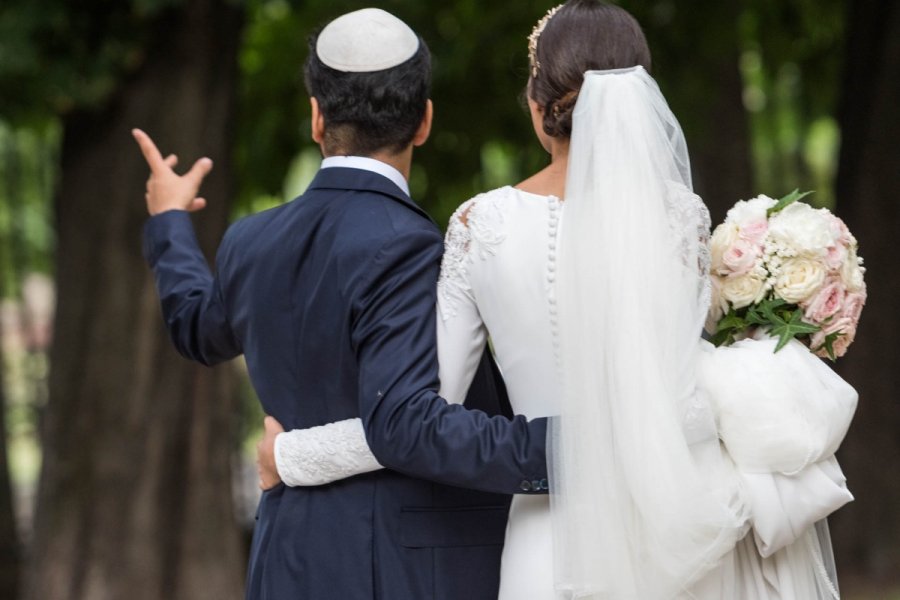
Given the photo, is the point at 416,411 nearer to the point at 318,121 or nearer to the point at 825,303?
the point at 318,121

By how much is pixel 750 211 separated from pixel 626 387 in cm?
63

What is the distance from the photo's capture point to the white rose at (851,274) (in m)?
3.00

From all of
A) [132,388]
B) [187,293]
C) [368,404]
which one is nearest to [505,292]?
[368,404]

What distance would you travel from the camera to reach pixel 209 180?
24.9 ft

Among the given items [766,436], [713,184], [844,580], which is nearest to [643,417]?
[766,436]

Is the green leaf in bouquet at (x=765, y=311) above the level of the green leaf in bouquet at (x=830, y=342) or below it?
above

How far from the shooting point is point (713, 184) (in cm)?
1084

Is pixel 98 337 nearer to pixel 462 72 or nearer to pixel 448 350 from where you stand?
pixel 462 72

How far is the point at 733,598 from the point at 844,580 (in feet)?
22.6

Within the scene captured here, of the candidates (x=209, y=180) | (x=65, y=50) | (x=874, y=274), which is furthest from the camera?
(x=874, y=274)

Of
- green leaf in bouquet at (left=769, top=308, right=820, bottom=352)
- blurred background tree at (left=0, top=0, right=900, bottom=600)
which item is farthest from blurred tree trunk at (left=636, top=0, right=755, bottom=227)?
green leaf in bouquet at (left=769, top=308, right=820, bottom=352)

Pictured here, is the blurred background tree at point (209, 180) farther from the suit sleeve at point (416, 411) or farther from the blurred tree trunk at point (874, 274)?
the suit sleeve at point (416, 411)

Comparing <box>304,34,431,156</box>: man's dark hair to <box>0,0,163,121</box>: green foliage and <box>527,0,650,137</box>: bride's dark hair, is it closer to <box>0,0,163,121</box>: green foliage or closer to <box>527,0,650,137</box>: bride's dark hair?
<box>527,0,650,137</box>: bride's dark hair

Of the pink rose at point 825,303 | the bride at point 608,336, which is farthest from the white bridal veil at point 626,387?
the pink rose at point 825,303
